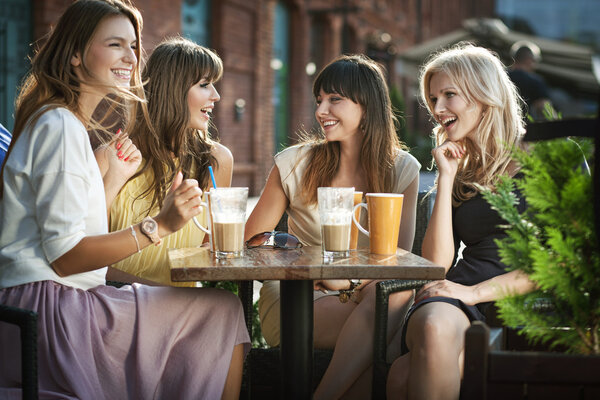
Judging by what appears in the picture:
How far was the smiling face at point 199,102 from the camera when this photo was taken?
305cm

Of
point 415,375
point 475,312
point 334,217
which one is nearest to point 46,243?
point 334,217

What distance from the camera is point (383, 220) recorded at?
218 centimetres

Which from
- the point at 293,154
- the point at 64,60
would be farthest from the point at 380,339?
the point at 64,60

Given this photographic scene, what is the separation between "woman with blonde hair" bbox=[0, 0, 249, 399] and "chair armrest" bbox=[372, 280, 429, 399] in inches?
18.6

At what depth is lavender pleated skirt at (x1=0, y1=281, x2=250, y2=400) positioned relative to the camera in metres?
1.97

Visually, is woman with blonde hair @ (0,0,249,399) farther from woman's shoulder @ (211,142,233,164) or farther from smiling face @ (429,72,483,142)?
smiling face @ (429,72,483,142)

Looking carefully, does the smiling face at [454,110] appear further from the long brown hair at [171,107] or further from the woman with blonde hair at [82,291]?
the woman with blonde hair at [82,291]

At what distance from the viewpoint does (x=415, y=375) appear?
2.22 m

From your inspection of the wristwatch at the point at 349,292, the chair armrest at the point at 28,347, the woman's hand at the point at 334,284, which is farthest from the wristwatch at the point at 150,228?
the wristwatch at the point at 349,292

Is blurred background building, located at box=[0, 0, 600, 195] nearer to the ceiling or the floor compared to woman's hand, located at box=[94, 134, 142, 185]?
nearer to the ceiling

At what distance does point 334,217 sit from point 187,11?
893 cm

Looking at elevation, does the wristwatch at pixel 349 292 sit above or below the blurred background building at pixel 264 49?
below

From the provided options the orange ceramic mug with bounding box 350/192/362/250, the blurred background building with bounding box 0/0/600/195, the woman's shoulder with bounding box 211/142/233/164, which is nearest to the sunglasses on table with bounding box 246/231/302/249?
the orange ceramic mug with bounding box 350/192/362/250

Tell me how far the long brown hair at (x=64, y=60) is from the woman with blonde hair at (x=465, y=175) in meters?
1.14
